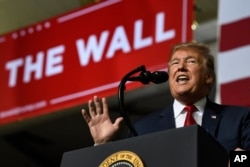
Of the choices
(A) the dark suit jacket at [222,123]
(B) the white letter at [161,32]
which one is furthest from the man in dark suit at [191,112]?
(B) the white letter at [161,32]

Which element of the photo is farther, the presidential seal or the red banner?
the red banner

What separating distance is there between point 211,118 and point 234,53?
116cm

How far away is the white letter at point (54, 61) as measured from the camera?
360cm

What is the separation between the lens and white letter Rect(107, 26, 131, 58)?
3371 millimetres

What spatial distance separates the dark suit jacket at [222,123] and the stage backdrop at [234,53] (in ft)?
3.04

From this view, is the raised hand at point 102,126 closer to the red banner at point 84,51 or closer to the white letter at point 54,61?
the red banner at point 84,51

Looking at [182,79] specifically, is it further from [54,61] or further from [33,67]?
[33,67]

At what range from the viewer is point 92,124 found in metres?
1.46

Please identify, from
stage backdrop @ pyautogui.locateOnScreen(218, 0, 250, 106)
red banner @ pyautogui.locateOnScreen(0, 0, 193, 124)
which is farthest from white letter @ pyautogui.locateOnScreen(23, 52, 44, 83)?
stage backdrop @ pyautogui.locateOnScreen(218, 0, 250, 106)

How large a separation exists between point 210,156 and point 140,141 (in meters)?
0.13

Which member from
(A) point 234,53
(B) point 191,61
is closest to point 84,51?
(A) point 234,53

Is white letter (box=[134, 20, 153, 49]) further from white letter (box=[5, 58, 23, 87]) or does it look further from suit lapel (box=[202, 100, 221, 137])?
suit lapel (box=[202, 100, 221, 137])

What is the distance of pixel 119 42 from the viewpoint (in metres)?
3.40

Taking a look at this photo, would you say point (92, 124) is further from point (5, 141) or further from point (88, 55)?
point (5, 141)
